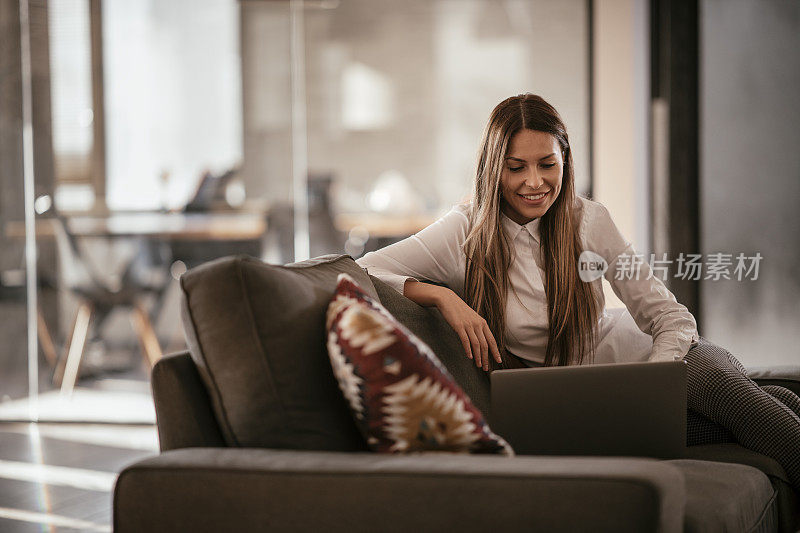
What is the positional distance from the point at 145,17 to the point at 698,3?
2.74m

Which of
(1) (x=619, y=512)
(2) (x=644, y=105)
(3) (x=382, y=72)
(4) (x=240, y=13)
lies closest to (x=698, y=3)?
(2) (x=644, y=105)

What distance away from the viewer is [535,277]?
2125mm

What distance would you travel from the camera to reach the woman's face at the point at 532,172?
205 cm

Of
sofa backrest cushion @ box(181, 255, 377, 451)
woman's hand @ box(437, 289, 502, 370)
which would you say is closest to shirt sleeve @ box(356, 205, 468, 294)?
woman's hand @ box(437, 289, 502, 370)

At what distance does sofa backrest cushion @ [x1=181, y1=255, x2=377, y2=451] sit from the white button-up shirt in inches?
24.9

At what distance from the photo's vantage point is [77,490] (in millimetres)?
2988

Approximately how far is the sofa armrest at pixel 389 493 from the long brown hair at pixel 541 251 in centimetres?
85

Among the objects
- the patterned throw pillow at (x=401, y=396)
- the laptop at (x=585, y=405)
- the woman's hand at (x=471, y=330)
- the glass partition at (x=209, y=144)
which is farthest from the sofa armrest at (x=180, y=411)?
the glass partition at (x=209, y=144)

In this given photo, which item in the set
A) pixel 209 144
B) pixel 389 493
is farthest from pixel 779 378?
pixel 209 144

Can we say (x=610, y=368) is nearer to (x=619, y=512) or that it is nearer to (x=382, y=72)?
(x=619, y=512)

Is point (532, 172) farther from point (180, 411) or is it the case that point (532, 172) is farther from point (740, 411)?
point (180, 411)

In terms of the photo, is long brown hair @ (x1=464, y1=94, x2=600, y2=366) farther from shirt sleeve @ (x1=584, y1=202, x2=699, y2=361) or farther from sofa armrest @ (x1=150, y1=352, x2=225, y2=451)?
sofa armrest @ (x1=150, y1=352, x2=225, y2=451)

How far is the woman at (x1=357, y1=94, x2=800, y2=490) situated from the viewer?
1980 mm

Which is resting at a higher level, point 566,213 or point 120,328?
point 566,213
